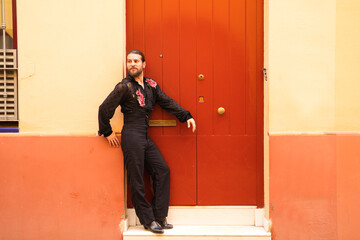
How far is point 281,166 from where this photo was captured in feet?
11.6

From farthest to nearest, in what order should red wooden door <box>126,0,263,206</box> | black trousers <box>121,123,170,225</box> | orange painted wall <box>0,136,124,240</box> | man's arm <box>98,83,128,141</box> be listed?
red wooden door <box>126,0,263,206</box> → orange painted wall <box>0,136,124,240</box> → black trousers <box>121,123,170,225</box> → man's arm <box>98,83,128,141</box>

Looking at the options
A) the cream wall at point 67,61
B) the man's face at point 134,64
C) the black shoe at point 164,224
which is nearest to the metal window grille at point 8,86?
the cream wall at point 67,61

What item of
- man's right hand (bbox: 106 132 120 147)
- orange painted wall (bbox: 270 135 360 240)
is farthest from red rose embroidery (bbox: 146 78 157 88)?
orange painted wall (bbox: 270 135 360 240)

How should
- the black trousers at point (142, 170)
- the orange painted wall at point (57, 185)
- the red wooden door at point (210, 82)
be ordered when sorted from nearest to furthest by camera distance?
1. the black trousers at point (142, 170)
2. the orange painted wall at point (57, 185)
3. the red wooden door at point (210, 82)

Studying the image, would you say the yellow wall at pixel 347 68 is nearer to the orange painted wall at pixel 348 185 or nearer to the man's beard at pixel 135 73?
the orange painted wall at pixel 348 185

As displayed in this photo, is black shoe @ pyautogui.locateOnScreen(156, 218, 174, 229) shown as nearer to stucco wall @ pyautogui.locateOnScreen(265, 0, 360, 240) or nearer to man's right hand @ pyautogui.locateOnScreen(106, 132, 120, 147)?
man's right hand @ pyautogui.locateOnScreen(106, 132, 120, 147)

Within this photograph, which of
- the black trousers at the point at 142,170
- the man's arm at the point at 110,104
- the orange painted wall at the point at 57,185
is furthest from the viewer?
the orange painted wall at the point at 57,185

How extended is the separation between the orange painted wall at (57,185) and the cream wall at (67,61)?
0.19m

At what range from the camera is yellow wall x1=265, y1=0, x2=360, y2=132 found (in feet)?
11.5

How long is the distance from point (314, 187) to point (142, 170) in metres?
1.74

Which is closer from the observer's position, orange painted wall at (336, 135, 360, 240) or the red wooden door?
orange painted wall at (336, 135, 360, 240)

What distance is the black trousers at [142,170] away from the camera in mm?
3428

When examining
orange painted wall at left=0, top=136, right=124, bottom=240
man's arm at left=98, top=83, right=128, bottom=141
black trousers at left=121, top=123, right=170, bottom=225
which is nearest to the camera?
man's arm at left=98, top=83, right=128, bottom=141

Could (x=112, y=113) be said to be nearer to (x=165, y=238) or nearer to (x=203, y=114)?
(x=203, y=114)
